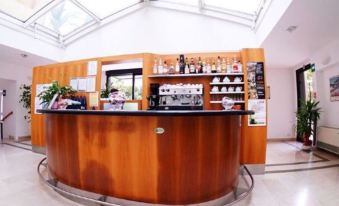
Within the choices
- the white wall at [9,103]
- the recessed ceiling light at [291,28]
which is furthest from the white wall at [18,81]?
the recessed ceiling light at [291,28]

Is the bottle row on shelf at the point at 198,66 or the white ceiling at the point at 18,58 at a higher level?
the white ceiling at the point at 18,58

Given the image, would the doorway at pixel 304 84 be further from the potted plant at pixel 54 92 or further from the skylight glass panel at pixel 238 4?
the potted plant at pixel 54 92

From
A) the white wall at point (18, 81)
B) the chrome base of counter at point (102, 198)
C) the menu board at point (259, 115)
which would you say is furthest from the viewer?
the white wall at point (18, 81)

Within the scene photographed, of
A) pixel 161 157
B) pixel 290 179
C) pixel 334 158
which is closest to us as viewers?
pixel 161 157

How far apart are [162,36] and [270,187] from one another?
5.21 m

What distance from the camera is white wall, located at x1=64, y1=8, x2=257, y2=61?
19.8 feet

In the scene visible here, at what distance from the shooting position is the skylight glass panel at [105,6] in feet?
19.7

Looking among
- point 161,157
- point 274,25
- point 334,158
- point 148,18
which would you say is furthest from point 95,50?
point 334,158

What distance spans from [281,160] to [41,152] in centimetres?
568

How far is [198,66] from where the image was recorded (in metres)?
4.07

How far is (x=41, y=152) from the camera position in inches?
201

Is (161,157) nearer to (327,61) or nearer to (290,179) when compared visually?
(290,179)

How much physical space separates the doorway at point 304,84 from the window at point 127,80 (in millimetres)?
5462

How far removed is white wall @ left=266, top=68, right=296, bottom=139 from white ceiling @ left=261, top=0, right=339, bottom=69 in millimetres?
750
